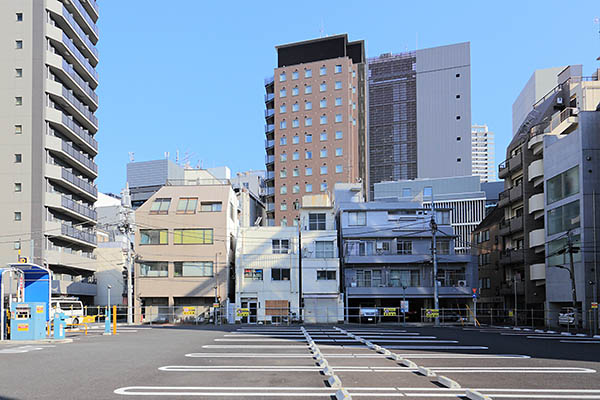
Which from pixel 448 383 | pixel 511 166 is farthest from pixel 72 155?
pixel 448 383

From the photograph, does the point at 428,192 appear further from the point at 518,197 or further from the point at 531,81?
the point at 531,81

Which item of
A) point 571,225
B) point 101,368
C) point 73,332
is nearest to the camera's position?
point 101,368

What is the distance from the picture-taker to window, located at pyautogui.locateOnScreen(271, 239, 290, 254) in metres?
54.1

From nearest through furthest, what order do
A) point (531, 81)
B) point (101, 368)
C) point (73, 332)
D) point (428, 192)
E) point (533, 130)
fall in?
point (101, 368) → point (73, 332) → point (533, 130) → point (428, 192) → point (531, 81)

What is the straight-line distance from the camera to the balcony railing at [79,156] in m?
59.7

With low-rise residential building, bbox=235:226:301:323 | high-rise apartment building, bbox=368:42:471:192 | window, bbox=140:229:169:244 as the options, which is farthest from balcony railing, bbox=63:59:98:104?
high-rise apartment building, bbox=368:42:471:192

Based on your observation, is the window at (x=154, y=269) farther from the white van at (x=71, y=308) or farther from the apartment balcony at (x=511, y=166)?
the apartment balcony at (x=511, y=166)

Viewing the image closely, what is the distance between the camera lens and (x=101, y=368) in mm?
Result: 15727

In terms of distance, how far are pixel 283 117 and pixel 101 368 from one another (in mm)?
75226

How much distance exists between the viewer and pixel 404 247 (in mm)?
55375

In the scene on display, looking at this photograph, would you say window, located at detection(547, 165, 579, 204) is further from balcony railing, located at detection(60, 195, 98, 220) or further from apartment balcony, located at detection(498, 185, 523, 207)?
balcony railing, located at detection(60, 195, 98, 220)

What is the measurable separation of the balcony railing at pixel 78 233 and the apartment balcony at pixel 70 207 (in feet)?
5.06

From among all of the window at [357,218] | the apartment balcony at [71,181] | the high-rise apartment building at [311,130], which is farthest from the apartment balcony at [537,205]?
the apartment balcony at [71,181]

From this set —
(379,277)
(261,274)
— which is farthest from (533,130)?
(261,274)
